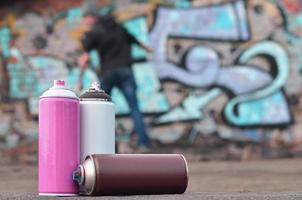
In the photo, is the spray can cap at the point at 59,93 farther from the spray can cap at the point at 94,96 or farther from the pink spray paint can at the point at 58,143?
the spray can cap at the point at 94,96

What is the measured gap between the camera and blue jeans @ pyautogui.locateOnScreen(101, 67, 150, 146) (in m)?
10.5

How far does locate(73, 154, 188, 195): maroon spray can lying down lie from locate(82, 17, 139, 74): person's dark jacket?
7.31 m

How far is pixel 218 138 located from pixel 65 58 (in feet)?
8.59

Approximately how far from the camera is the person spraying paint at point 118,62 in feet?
34.5

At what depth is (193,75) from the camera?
1053 cm

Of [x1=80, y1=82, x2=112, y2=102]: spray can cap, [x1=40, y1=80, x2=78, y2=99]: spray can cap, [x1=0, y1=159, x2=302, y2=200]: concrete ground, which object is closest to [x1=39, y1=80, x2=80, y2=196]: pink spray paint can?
[x1=40, y1=80, x2=78, y2=99]: spray can cap

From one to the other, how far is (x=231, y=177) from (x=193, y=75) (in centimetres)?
307

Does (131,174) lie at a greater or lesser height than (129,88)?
lesser

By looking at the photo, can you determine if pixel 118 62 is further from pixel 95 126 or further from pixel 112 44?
pixel 95 126

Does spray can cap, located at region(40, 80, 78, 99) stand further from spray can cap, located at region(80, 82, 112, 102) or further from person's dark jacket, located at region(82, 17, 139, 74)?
person's dark jacket, located at region(82, 17, 139, 74)

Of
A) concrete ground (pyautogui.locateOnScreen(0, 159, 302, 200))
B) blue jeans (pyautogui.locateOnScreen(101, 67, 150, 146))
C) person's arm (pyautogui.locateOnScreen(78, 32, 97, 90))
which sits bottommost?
concrete ground (pyautogui.locateOnScreen(0, 159, 302, 200))

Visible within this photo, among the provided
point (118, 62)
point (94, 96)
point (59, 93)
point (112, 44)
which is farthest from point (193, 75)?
point (59, 93)

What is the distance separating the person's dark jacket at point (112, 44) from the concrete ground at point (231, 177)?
1.92 m

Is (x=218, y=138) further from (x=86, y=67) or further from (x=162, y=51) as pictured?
(x=86, y=67)
